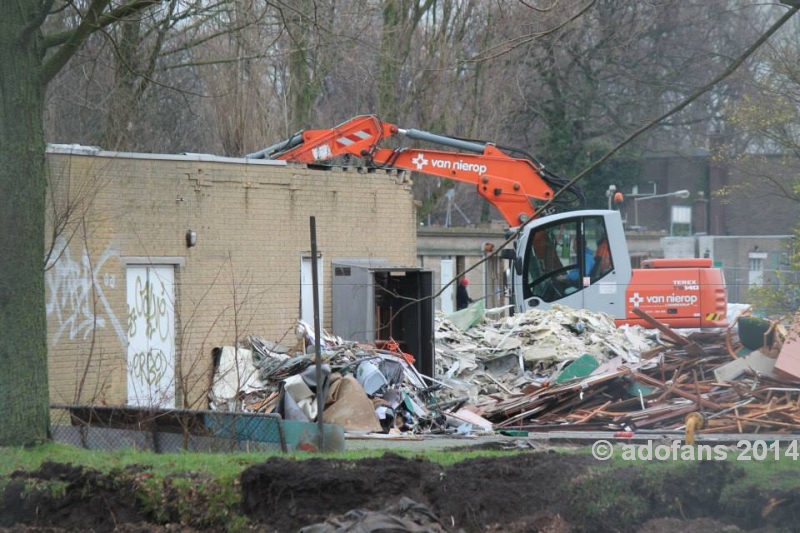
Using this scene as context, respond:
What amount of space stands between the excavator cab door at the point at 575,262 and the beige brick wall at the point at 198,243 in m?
3.82

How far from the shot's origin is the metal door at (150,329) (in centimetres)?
1535

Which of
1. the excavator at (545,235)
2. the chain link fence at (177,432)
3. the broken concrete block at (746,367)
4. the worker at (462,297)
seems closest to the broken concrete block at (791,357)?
the broken concrete block at (746,367)

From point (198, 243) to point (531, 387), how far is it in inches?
231

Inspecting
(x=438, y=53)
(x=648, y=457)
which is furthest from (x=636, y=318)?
(x=648, y=457)

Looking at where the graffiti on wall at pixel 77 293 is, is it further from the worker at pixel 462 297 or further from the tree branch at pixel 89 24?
the worker at pixel 462 297

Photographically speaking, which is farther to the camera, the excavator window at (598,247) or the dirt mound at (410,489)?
the excavator window at (598,247)

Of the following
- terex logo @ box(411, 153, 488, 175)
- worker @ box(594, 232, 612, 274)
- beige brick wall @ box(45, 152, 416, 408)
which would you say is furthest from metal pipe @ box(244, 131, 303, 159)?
worker @ box(594, 232, 612, 274)

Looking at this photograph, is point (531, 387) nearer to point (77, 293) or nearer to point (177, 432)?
point (177, 432)

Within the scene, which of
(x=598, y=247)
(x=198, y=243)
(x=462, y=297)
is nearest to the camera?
(x=198, y=243)

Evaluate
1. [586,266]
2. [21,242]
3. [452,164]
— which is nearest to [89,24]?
[21,242]

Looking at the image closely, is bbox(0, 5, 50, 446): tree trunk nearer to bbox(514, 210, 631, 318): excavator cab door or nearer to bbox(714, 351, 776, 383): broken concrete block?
bbox(714, 351, 776, 383): broken concrete block

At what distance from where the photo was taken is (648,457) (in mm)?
8484

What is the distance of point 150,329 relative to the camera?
15547mm

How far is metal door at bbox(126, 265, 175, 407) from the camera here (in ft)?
50.4
